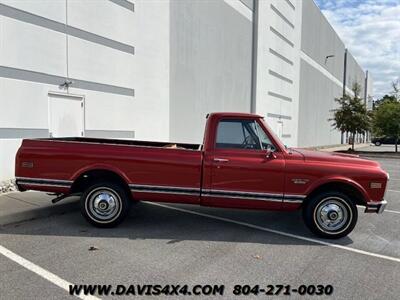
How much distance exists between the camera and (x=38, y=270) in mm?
4160

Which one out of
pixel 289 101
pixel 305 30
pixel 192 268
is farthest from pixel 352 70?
pixel 192 268

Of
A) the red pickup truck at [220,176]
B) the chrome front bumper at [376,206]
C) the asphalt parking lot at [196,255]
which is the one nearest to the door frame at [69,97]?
the asphalt parking lot at [196,255]

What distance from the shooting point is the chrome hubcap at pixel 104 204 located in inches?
226

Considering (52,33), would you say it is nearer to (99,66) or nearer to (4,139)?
(99,66)

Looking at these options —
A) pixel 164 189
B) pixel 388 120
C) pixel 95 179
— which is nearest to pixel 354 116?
pixel 388 120

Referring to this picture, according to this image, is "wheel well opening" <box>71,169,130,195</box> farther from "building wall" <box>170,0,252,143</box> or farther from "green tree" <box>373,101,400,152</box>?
"green tree" <box>373,101,400,152</box>

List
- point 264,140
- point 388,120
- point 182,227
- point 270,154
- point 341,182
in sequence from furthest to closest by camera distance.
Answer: point 388,120 → point 182,227 → point 264,140 → point 270,154 → point 341,182

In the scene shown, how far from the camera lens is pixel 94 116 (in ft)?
37.0

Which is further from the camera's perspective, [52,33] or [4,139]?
[52,33]

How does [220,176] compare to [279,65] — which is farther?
[279,65]

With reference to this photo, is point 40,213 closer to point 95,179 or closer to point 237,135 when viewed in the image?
point 95,179

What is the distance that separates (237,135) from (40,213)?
386 cm

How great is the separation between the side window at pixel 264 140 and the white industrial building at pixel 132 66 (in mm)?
6265

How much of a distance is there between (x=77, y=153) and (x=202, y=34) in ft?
42.6
